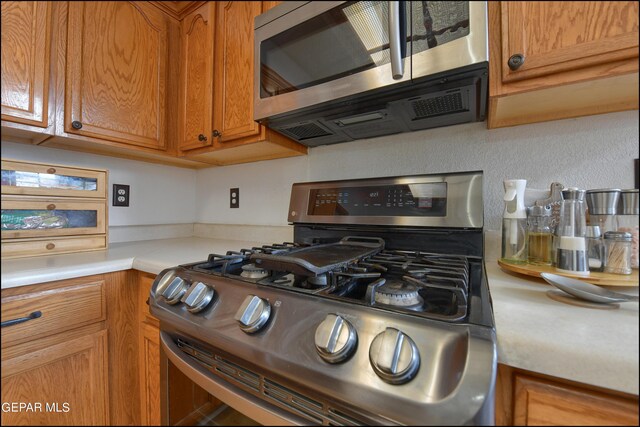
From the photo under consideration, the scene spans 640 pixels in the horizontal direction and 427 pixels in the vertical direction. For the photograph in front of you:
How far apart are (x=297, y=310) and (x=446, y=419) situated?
0.24 meters

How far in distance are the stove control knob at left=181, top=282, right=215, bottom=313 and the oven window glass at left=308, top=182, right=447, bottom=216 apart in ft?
1.73

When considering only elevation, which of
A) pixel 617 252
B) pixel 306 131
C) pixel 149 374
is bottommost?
pixel 149 374

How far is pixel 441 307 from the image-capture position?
47 cm

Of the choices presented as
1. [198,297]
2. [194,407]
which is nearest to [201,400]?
[194,407]

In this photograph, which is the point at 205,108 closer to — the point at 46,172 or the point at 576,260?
the point at 46,172

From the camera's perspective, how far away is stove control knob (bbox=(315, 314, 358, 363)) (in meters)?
0.37

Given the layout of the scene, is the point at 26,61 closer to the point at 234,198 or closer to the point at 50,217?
the point at 50,217

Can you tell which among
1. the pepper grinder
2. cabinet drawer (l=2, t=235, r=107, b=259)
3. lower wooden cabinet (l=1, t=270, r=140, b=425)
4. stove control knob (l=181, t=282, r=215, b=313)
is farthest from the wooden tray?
cabinet drawer (l=2, t=235, r=107, b=259)

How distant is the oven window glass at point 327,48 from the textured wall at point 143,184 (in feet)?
3.00

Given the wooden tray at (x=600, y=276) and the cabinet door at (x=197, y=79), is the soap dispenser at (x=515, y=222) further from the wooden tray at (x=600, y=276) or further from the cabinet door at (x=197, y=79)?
the cabinet door at (x=197, y=79)

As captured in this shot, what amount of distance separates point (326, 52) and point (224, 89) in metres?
0.51

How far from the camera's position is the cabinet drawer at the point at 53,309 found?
2.25 ft

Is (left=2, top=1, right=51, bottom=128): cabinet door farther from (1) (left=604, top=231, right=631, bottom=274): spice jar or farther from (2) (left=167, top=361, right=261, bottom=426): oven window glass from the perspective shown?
(1) (left=604, top=231, right=631, bottom=274): spice jar

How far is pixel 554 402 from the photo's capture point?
1.14 ft
